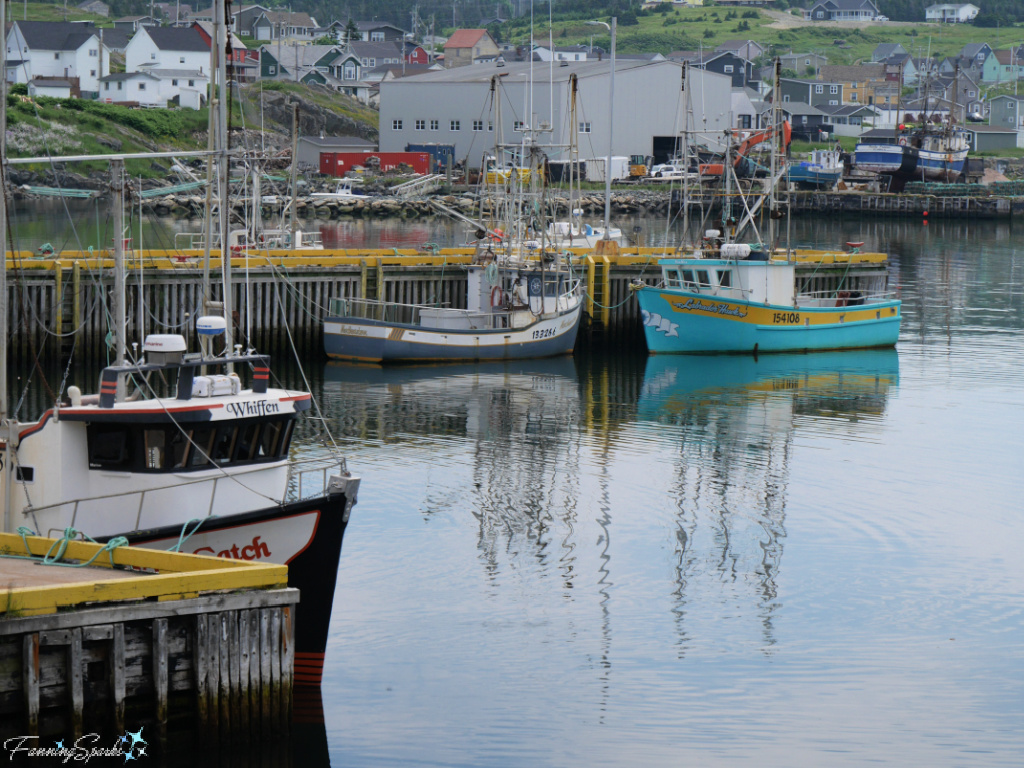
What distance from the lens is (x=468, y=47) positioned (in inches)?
7096

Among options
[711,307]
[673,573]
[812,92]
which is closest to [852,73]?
[812,92]

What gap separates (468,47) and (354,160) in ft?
264

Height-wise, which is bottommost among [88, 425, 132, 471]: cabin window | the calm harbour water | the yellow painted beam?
the calm harbour water

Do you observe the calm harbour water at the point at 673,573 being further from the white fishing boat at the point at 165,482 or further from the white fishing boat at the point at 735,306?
the white fishing boat at the point at 735,306

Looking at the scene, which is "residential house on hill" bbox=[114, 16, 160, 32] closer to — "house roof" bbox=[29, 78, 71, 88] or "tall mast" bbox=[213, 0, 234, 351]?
"house roof" bbox=[29, 78, 71, 88]

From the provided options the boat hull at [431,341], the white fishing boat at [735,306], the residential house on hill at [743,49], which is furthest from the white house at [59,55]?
the white fishing boat at [735,306]

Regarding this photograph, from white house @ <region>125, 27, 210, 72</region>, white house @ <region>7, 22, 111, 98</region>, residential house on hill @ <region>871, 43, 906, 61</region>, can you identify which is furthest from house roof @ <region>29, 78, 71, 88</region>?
residential house on hill @ <region>871, 43, 906, 61</region>

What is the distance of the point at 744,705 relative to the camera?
1561 centimetres

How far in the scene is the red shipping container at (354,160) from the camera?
10306cm

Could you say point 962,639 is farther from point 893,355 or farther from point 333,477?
point 893,355

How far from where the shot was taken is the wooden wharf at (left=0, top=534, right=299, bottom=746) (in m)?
12.1

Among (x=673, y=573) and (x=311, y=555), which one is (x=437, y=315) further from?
(x=311, y=555)

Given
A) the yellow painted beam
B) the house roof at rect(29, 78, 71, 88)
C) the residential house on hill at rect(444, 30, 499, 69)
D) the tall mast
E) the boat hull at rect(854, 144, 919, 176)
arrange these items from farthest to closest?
the residential house on hill at rect(444, 30, 499, 69), the house roof at rect(29, 78, 71, 88), the boat hull at rect(854, 144, 919, 176), the tall mast, the yellow painted beam

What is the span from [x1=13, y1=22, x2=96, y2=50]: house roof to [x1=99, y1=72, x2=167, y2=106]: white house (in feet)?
18.6
